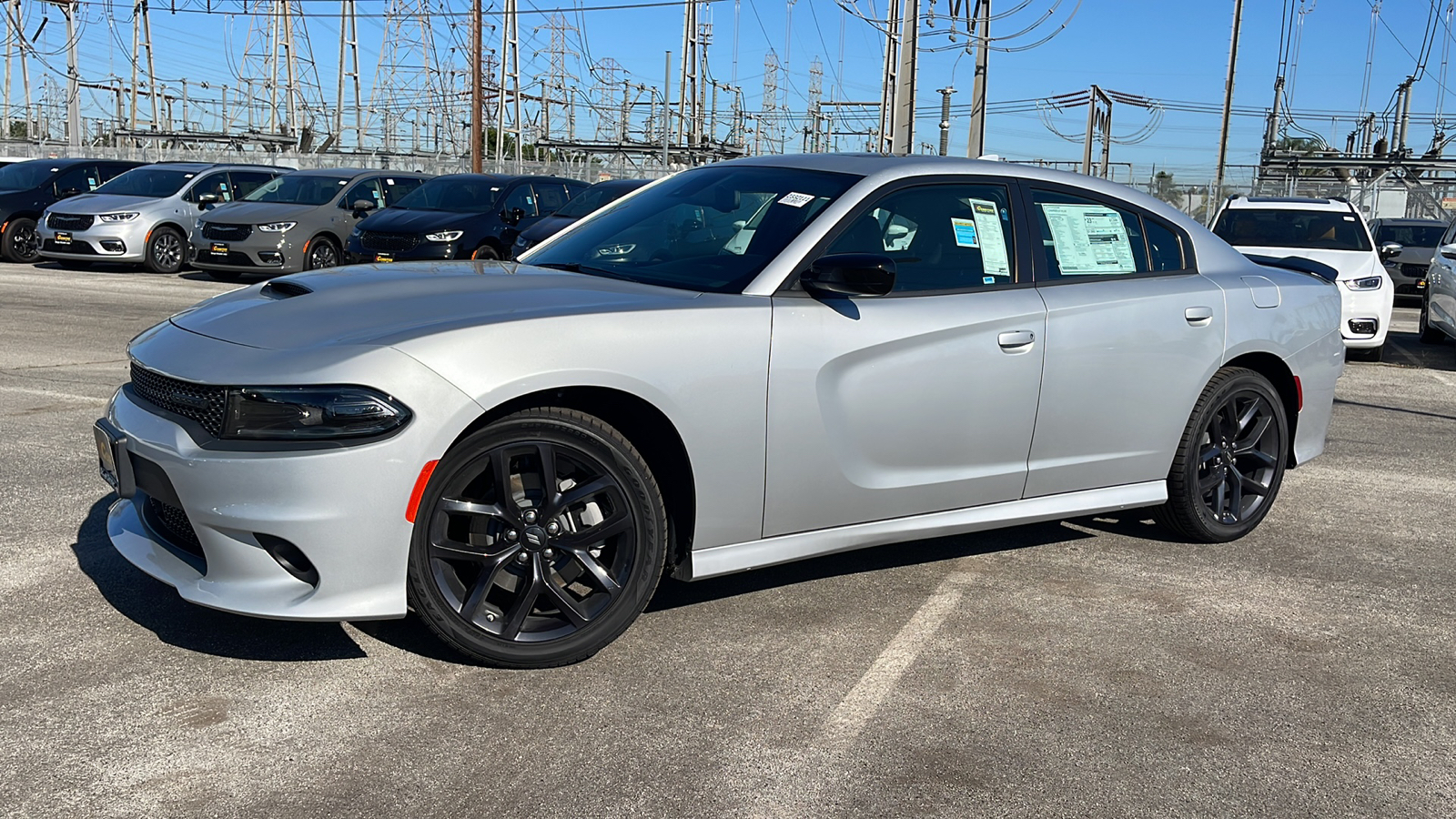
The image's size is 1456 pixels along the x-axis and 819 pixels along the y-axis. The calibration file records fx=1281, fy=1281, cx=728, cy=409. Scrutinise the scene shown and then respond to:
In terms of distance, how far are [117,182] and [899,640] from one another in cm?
1917

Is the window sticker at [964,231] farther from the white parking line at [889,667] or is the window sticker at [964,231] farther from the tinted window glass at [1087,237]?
the white parking line at [889,667]

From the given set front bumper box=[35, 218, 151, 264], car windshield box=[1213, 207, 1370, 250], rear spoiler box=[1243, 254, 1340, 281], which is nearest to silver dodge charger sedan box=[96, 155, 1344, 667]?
rear spoiler box=[1243, 254, 1340, 281]

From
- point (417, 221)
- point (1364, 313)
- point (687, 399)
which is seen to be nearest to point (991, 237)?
point (687, 399)

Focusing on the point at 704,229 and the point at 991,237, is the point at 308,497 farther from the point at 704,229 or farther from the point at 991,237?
the point at 991,237

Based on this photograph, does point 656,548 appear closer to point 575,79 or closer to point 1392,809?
point 1392,809

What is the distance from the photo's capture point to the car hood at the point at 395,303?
364 cm

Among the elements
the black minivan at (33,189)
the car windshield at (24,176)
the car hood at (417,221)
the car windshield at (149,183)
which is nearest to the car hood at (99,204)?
the car windshield at (149,183)

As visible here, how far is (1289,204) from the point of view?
46.4 ft

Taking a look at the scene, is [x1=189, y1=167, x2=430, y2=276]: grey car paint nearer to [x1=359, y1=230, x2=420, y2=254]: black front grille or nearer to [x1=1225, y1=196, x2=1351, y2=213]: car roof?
[x1=359, y1=230, x2=420, y2=254]: black front grille

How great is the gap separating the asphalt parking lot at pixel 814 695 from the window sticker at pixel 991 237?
121 cm

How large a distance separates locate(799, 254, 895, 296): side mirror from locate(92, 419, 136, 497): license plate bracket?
2142mm

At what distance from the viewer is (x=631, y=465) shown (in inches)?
152

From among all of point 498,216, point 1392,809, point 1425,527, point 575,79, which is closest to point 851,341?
point 1392,809

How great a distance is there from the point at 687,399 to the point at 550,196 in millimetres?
14579
